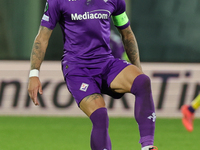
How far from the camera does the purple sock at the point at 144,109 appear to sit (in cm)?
395

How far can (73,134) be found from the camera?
754cm

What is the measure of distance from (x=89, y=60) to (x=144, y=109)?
0.66 metres

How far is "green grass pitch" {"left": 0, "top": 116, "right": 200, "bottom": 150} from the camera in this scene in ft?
21.5

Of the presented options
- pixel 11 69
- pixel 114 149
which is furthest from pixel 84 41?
pixel 11 69

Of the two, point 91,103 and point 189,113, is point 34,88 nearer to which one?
point 91,103

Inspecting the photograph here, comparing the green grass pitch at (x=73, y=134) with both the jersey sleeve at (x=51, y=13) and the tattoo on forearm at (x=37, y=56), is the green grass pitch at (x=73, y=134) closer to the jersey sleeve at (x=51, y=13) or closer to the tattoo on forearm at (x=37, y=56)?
the tattoo on forearm at (x=37, y=56)

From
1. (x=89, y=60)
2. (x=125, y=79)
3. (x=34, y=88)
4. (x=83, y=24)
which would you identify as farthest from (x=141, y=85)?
(x=34, y=88)

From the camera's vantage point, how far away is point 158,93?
9.38 meters

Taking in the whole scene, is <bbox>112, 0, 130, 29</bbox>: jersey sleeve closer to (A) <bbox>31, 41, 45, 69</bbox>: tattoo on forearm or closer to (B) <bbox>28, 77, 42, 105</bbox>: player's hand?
(A) <bbox>31, 41, 45, 69</bbox>: tattoo on forearm

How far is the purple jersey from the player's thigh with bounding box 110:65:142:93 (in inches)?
9.5

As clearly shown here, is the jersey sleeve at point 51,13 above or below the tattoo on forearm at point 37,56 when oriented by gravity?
above

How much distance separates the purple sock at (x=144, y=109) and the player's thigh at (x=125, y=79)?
0.06 m

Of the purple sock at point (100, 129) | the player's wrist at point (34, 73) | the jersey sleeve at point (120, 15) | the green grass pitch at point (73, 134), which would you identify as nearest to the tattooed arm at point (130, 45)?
the jersey sleeve at point (120, 15)

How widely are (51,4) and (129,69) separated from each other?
2.76 ft
